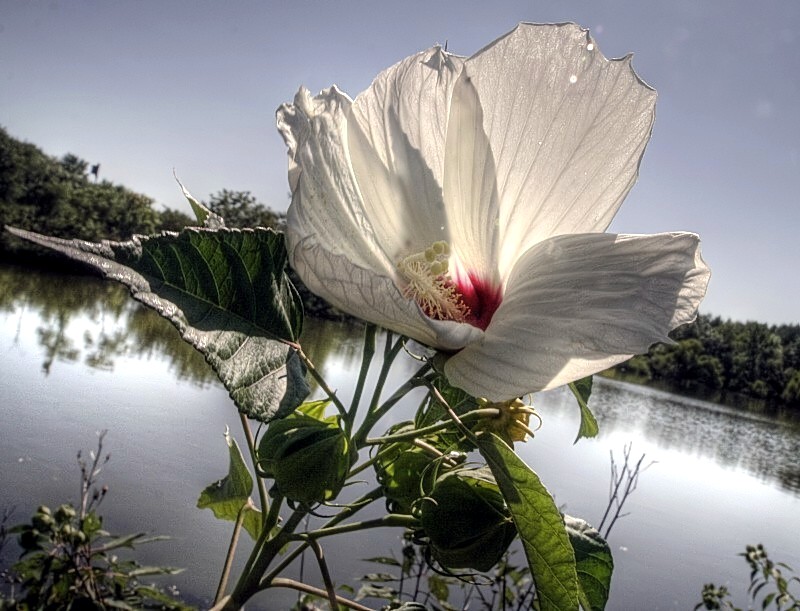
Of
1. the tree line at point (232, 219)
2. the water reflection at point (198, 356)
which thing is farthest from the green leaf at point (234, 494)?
the tree line at point (232, 219)

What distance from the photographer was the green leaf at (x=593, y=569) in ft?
0.93

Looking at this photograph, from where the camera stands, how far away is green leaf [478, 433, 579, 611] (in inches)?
8.7

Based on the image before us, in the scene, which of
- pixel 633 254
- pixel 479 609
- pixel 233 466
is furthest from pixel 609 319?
pixel 479 609

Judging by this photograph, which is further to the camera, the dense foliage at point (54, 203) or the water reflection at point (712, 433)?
the dense foliage at point (54, 203)

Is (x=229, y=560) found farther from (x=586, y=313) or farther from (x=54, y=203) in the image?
(x=54, y=203)

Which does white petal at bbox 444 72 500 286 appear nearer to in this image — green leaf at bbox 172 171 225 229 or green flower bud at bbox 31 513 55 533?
green leaf at bbox 172 171 225 229

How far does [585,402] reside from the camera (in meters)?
0.30

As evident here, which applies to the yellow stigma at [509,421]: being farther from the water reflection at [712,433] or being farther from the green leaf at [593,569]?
the water reflection at [712,433]

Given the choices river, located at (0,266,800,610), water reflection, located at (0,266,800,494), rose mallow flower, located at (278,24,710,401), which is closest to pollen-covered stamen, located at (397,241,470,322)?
rose mallow flower, located at (278,24,710,401)

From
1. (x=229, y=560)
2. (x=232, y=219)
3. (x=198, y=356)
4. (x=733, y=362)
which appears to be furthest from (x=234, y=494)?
(x=733, y=362)

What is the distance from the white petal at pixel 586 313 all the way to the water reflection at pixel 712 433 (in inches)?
337

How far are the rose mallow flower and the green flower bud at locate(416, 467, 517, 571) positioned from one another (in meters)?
0.07

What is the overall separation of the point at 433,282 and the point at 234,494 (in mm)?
182

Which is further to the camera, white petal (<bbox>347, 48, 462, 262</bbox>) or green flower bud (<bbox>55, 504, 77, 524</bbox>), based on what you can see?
green flower bud (<bbox>55, 504, 77, 524</bbox>)
